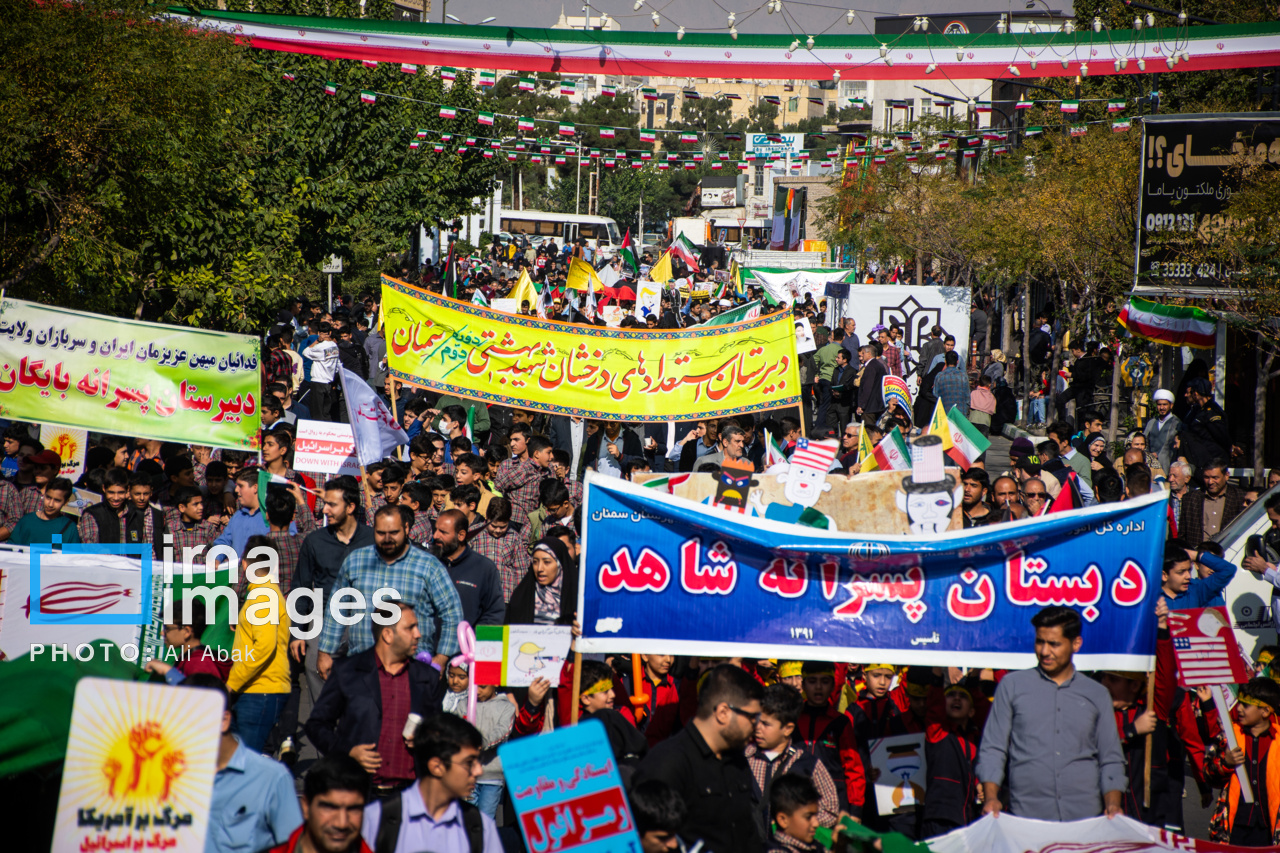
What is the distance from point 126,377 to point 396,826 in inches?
284

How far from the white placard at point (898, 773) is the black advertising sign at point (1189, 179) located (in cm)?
1075

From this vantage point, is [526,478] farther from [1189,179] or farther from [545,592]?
[1189,179]

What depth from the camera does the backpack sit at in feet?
14.1

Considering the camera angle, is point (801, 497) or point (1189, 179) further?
point (1189, 179)

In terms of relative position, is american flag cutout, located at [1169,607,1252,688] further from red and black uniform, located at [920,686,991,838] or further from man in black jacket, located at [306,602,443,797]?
man in black jacket, located at [306,602,443,797]

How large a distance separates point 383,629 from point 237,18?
14364 mm

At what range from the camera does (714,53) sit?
17.5m

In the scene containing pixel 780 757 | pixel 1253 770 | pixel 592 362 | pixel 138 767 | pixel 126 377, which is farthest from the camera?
pixel 592 362

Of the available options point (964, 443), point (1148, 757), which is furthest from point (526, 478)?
point (1148, 757)

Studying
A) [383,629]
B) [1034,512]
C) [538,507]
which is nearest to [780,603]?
[383,629]

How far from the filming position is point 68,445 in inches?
423

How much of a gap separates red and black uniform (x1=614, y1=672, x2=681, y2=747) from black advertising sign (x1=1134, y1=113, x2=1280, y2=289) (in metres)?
11.0

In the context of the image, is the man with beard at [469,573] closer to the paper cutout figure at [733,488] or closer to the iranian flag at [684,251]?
the paper cutout figure at [733,488]

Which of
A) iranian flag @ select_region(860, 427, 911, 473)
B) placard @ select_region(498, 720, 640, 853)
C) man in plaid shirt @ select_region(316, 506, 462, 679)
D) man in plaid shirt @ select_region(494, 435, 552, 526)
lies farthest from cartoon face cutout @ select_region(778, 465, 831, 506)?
placard @ select_region(498, 720, 640, 853)
